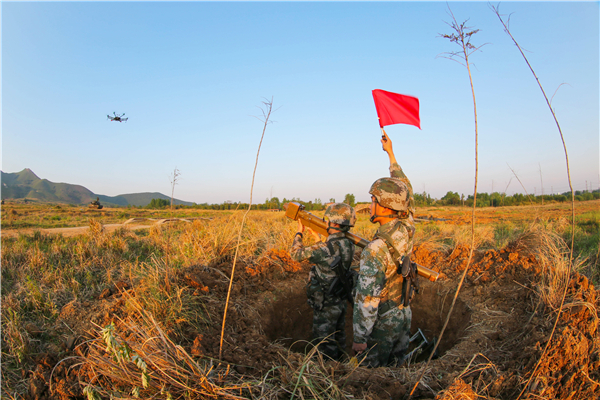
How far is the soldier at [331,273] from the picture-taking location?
4.40 metres

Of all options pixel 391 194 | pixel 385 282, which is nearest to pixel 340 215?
pixel 391 194

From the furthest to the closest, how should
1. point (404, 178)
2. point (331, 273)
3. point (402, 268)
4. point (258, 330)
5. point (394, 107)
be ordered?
point (394, 107), point (331, 273), point (404, 178), point (258, 330), point (402, 268)

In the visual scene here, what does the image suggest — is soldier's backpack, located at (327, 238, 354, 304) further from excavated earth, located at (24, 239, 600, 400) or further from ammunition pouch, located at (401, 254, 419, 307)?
excavated earth, located at (24, 239, 600, 400)

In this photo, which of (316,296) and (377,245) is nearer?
(377,245)

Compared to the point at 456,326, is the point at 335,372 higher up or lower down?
higher up

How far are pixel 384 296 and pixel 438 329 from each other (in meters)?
2.28

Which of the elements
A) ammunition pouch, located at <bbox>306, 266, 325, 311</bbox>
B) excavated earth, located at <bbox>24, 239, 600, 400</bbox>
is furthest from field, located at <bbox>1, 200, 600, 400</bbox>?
ammunition pouch, located at <bbox>306, 266, 325, 311</bbox>

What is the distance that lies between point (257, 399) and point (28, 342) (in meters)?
3.39

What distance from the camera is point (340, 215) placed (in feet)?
14.7

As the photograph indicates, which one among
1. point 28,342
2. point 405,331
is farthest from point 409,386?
point 28,342

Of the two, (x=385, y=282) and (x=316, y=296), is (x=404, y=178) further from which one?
(x=316, y=296)

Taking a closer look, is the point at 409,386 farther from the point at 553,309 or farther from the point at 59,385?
the point at 59,385

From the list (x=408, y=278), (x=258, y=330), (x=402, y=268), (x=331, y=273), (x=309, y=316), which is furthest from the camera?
(x=309, y=316)

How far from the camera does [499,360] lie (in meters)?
2.94
